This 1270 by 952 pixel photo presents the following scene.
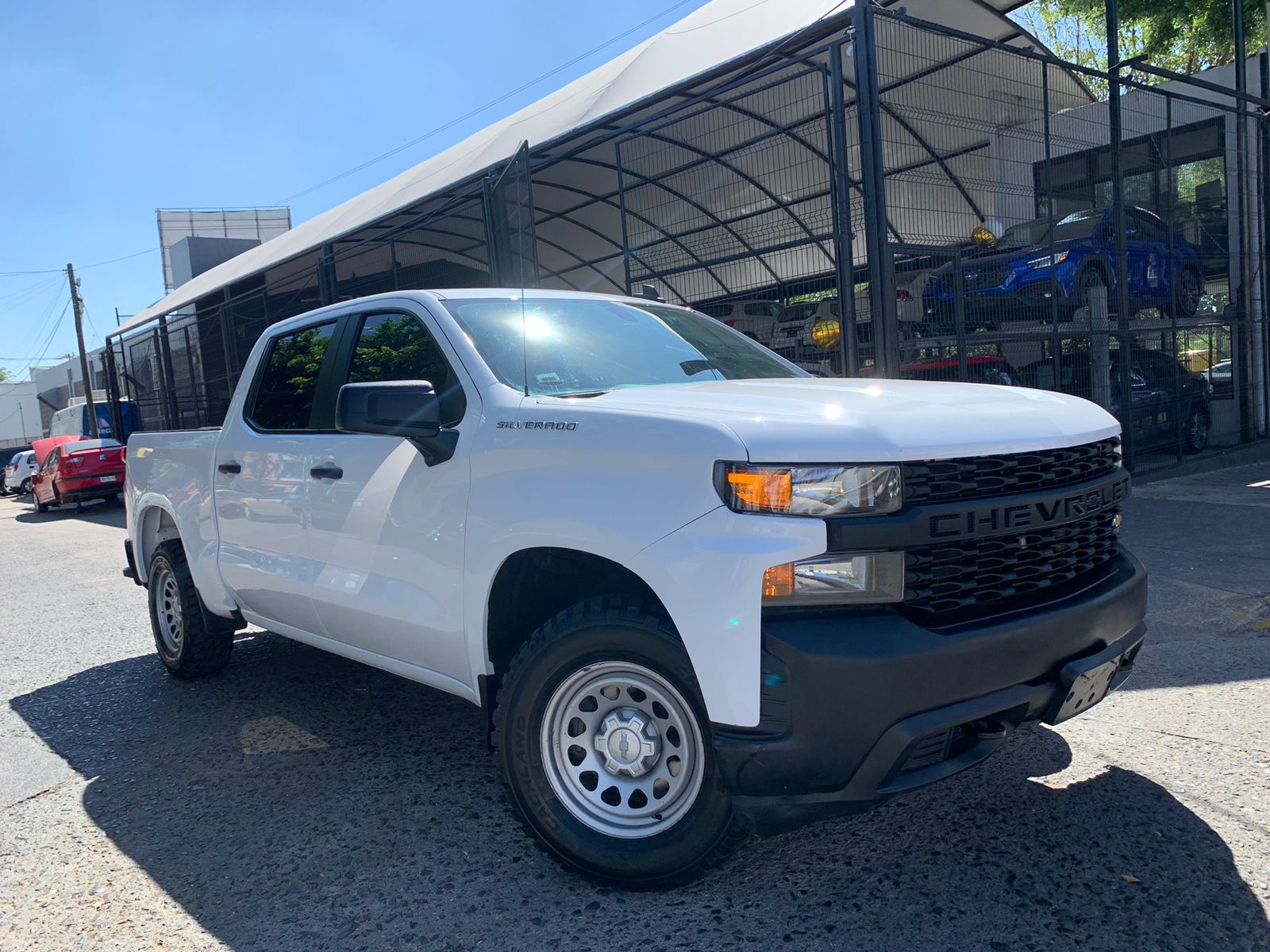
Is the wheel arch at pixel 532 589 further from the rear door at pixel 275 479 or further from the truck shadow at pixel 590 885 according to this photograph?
the rear door at pixel 275 479

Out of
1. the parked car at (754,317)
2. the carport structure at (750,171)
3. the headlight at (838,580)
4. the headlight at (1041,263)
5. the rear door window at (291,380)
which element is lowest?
the headlight at (838,580)

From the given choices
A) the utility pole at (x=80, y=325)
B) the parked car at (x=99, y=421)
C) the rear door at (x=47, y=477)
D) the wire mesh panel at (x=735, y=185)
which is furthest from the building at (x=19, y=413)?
the wire mesh panel at (x=735, y=185)

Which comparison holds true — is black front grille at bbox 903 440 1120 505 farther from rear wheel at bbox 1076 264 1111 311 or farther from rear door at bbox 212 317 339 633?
rear wheel at bbox 1076 264 1111 311

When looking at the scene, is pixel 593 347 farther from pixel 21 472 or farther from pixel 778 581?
pixel 21 472

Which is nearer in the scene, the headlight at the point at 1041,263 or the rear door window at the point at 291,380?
the rear door window at the point at 291,380

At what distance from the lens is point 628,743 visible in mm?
2873

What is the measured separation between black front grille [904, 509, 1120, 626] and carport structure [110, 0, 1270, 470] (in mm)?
4933

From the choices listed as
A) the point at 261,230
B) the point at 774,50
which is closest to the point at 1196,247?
the point at 774,50

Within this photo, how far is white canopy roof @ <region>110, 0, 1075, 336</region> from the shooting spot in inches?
384

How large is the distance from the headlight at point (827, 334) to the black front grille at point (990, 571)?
18.8ft

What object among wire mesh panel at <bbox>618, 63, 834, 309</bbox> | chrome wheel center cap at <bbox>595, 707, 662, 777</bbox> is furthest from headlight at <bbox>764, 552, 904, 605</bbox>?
wire mesh panel at <bbox>618, 63, 834, 309</bbox>

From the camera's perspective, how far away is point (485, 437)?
326cm

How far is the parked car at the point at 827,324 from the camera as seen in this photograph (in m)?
8.74

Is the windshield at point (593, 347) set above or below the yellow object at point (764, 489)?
above
